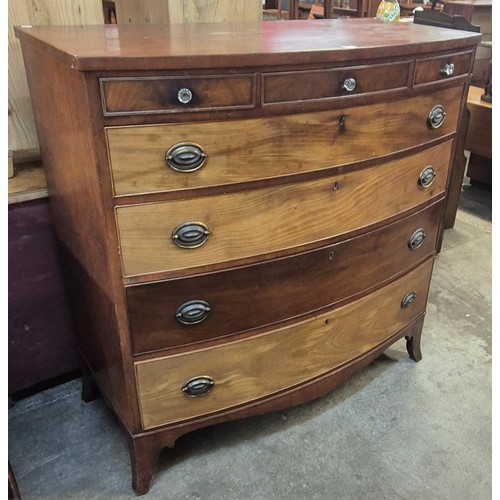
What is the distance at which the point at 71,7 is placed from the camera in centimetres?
146

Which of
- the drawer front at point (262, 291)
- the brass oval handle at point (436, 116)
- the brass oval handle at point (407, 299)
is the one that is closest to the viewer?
the drawer front at point (262, 291)

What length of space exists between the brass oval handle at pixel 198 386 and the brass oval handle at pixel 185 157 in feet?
1.72

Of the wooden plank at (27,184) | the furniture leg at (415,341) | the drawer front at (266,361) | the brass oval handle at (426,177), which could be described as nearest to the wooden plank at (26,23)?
the wooden plank at (27,184)

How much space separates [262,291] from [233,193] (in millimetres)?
271

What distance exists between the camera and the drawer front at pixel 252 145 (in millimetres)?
996

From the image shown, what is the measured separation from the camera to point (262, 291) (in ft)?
4.12

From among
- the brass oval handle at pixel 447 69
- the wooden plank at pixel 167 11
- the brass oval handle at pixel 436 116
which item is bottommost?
the brass oval handle at pixel 436 116

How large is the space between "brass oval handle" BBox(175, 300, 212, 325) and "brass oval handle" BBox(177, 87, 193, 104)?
441 mm

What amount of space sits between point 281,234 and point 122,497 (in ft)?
2.65

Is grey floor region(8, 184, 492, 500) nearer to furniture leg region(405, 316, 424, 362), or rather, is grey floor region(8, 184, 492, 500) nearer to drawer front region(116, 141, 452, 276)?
furniture leg region(405, 316, 424, 362)

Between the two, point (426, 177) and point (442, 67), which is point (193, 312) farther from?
point (442, 67)

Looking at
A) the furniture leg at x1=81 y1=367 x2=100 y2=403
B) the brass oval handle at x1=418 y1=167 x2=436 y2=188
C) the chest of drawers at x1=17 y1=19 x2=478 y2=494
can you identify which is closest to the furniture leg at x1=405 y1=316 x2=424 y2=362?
the chest of drawers at x1=17 y1=19 x2=478 y2=494

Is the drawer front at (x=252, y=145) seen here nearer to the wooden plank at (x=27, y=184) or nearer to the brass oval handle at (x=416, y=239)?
the brass oval handle at (x=416, y=239)

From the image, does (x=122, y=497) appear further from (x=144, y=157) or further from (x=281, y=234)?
(x=144, y=157)
